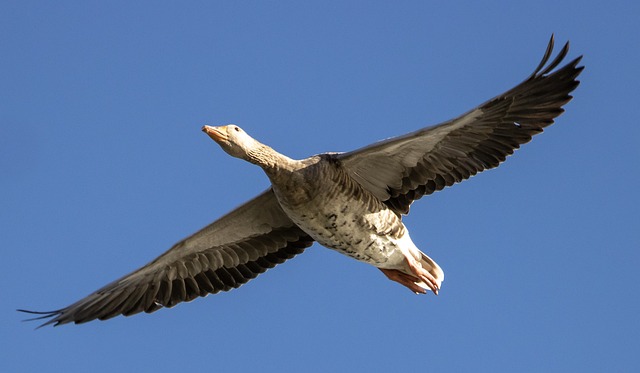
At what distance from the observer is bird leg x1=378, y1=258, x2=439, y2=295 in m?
12.8

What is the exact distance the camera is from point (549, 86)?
38.4 ft

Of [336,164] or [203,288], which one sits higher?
[336,164]

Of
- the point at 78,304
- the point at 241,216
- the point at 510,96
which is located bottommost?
the point at 78,304

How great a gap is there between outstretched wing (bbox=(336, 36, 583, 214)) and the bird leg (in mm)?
797

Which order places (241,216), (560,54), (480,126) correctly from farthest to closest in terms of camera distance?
(241,216) → (480,126) → (560,54)

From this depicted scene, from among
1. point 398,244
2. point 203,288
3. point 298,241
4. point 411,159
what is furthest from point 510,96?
point 203,288

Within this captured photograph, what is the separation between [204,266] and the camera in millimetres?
13383

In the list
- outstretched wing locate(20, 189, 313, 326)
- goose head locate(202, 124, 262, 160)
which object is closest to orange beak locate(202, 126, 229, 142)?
goose head locate(202, 124, 262, 160)

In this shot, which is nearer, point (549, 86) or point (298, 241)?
point (549, 86)

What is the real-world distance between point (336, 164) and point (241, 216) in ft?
5.27

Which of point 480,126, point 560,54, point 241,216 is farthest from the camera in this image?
point 241,216

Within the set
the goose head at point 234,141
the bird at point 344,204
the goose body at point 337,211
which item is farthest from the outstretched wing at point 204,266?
the goose head at point 234,141

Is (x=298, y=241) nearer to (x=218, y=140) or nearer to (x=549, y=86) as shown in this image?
(x=218, y=140)

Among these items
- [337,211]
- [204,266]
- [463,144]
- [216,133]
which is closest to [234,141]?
[216,133]
